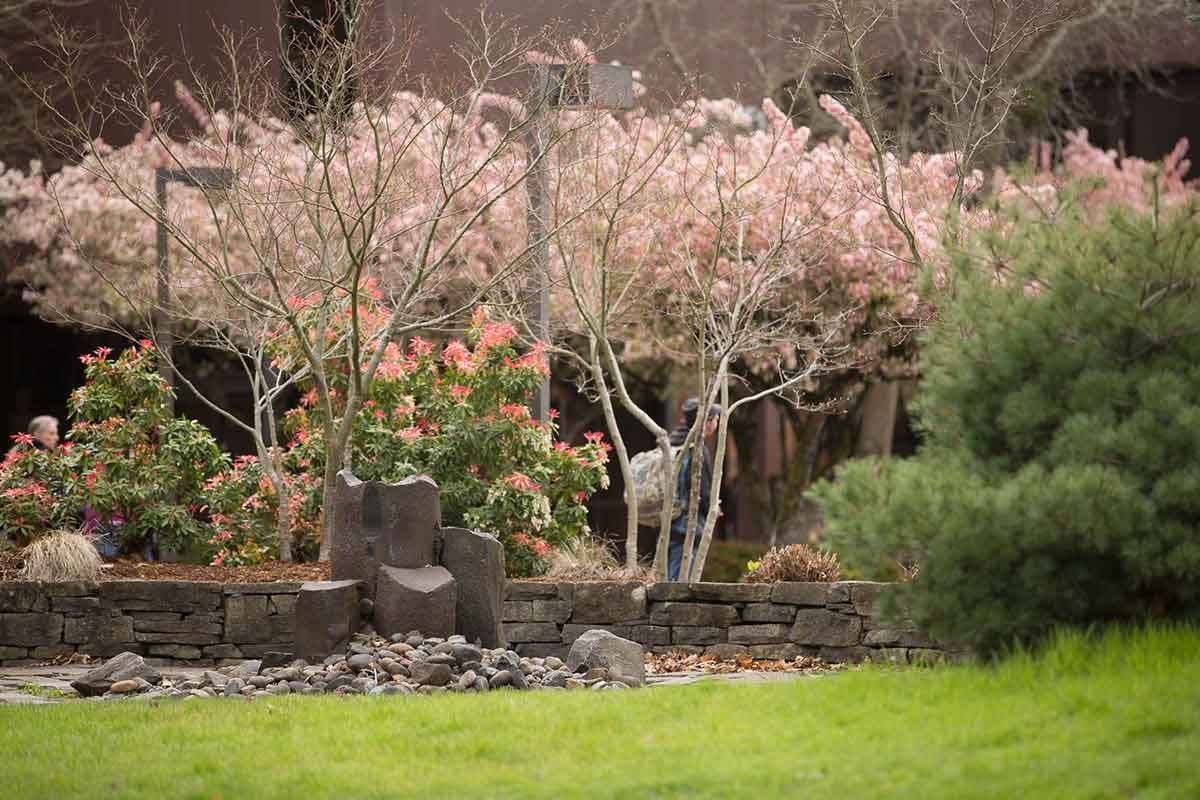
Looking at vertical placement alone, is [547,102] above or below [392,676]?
above

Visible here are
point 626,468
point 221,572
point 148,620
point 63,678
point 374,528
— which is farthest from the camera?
point 626,468

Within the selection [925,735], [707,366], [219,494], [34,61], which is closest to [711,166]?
[707,366]

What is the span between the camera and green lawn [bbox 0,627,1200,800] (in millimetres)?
5008

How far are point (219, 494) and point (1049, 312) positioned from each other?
23.7ft

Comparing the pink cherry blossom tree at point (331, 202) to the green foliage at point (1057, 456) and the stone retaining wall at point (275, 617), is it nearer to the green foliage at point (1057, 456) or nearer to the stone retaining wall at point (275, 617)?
the stone retaining wall at point (275, 617)

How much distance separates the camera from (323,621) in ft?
28.0

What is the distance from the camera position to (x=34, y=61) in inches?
730

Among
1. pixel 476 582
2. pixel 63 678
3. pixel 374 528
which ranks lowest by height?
pixel 63 678

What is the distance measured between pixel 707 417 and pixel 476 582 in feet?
10.8

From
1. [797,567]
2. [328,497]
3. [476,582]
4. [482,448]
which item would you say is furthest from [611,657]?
[328,497]

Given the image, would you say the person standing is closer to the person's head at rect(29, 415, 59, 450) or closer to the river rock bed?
the person's head at rect(29, 415, 59, 450)

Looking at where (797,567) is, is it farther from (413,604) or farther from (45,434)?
(45,434)

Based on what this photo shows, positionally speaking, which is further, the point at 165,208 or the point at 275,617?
the point at 165,208

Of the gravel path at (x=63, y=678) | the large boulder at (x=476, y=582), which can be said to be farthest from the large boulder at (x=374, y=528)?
the gravel path at (x=63, y=678)
